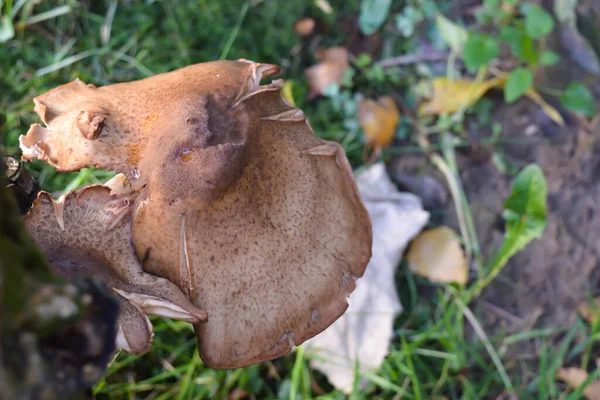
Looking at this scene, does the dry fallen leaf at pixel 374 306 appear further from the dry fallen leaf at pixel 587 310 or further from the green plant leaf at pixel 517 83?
the dry fallen leaf at pixel 587 310

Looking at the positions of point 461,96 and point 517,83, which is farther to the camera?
point 461,96

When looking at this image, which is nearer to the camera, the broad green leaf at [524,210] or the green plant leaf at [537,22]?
the broad green leaf at [524,210]

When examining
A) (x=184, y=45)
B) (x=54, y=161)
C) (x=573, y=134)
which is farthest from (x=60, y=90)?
(x=573, y=134)

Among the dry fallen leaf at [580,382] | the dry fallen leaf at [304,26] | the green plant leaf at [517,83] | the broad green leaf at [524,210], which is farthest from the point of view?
the dry fallen leaf at [304,26]

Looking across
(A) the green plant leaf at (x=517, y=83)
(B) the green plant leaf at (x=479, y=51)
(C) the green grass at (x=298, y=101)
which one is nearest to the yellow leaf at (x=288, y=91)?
(C) the green grass at (x=298, y=101)

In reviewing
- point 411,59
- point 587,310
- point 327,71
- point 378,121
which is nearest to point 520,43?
point 411,59

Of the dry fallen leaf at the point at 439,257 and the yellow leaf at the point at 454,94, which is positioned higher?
the yellow leaf at the point at 454,94

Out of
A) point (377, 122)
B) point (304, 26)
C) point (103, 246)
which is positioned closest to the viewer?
point (103, 246)

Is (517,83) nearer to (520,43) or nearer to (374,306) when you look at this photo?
(520,43)
